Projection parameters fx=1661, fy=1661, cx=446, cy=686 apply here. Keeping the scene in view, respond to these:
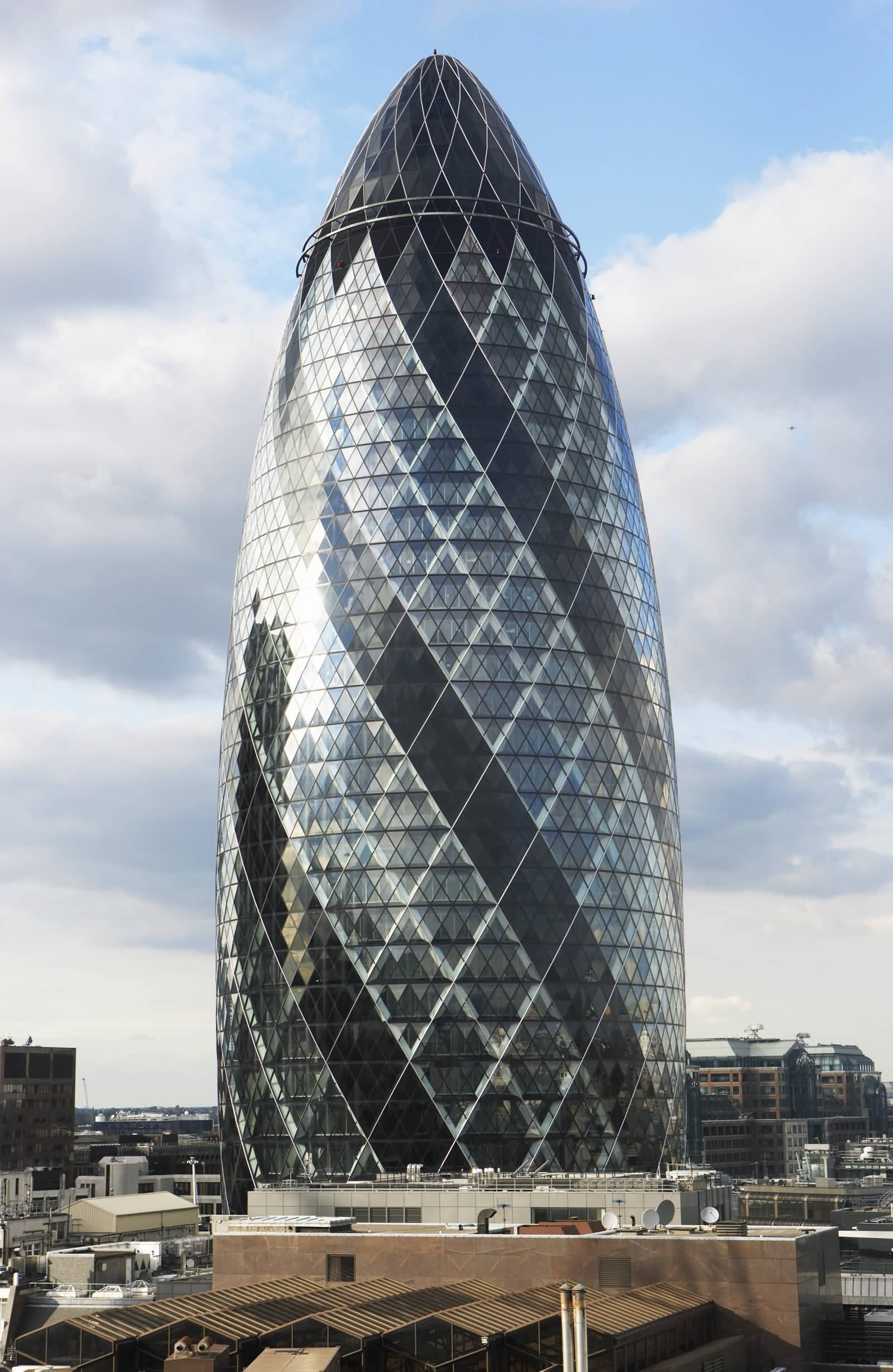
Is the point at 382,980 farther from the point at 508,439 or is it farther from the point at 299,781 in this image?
the point at 508,439

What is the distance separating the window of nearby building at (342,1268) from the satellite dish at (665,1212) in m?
9.37

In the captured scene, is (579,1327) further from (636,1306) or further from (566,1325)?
(636,1306)

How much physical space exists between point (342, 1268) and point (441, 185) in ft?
202

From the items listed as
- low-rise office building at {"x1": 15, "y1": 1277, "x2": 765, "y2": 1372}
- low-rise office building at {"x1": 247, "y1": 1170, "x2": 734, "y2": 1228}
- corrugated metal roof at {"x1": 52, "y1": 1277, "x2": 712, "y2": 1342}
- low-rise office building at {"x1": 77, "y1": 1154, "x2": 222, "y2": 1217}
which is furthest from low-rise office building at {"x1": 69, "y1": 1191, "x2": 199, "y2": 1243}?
low-rise office building at {"x1": 15, "y1": 1277, "x2": 765, "y2": 1372}

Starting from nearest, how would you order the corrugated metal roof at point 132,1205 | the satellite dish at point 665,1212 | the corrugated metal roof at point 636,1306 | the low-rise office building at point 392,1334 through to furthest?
the low-rise office building at point 392,1334 < the corrugated metal roof at point 636,1306 < the satellite dish at point 665,1212 < the corrugated metal roof at point 132,1205

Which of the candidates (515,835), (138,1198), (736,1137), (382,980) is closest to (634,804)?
(515,835)

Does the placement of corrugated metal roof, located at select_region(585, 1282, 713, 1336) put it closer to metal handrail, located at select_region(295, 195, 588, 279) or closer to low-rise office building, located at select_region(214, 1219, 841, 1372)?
low-rise office building, located at select_region(214, 1219, 841, 1372)

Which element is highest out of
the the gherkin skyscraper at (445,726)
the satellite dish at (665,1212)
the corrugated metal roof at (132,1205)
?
the the gherkin skyscraper at (445,726)

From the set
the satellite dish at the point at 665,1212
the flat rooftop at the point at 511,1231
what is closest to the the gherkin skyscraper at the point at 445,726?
the flat rooftop at the point at 511,1231

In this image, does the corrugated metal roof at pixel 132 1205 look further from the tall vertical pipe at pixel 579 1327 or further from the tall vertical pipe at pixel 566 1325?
the tall vertical pipe at pixel 579 1327

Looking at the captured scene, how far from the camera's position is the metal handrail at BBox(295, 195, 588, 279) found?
9138cm

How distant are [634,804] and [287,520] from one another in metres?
23.9

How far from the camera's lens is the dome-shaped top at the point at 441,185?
299ft

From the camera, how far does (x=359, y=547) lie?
8562 cm
